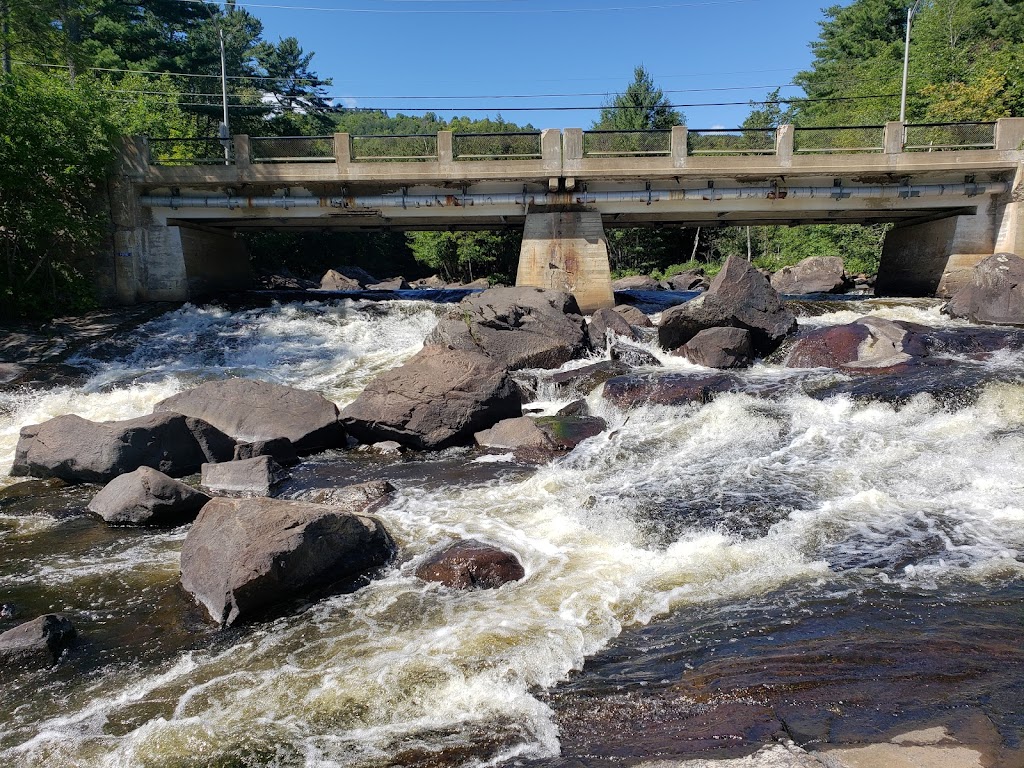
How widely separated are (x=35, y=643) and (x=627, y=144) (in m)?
20.4

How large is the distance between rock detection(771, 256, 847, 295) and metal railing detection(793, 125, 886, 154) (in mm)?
6837

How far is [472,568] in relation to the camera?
22.5 ft

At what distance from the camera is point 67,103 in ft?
67.7

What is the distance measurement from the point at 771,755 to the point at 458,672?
224 centimetres

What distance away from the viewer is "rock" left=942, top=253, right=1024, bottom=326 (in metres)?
17.2

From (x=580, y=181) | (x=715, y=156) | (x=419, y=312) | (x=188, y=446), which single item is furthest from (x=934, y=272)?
(x=188, y=446)

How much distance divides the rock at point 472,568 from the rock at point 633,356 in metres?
8.86

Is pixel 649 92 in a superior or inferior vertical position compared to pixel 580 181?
superior

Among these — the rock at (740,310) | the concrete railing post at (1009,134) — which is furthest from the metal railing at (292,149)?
the concrete railing post at (1009,134)

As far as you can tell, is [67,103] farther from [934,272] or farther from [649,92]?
[649,92]

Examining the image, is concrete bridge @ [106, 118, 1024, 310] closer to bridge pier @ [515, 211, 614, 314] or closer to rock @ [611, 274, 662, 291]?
bridge pier @ [515, 211, 614, 314]

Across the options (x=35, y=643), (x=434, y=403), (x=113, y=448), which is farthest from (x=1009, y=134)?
(x=35, y=643)

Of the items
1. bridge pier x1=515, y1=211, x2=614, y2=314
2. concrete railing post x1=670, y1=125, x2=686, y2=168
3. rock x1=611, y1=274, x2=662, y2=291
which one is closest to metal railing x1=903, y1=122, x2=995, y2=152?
concrete railing post x1=670, y1=125, x2=686, y2=168

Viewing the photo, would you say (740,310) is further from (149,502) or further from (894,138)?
(149,502)
